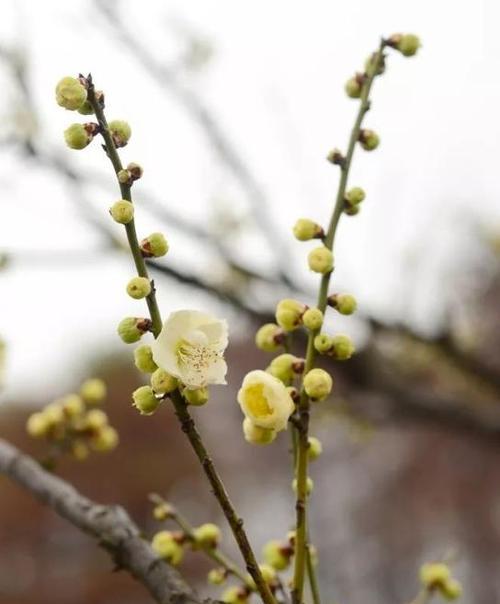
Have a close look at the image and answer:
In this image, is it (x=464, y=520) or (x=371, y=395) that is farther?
(x=464, y=520)

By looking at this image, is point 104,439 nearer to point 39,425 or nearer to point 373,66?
point 39,425

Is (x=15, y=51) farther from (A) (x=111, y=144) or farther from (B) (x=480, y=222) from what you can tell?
(B) (x=480, y=222)

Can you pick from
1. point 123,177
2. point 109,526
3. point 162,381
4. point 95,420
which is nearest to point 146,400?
point 162,381

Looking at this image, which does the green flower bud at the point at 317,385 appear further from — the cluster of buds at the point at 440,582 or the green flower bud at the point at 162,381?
the cluster of buds at the point at 440,582

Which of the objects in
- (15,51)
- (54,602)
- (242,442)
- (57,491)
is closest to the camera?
(57,491)

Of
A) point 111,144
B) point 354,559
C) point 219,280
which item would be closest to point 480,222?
point 219,280
